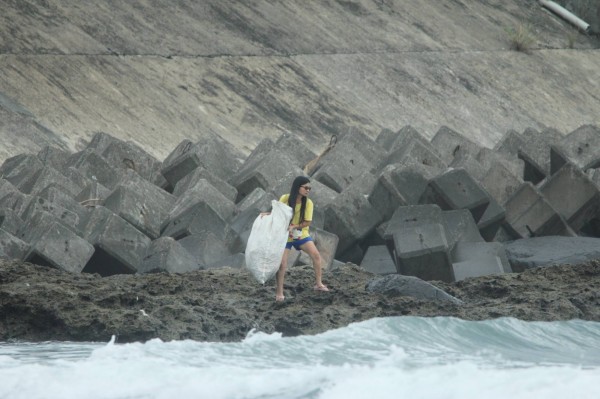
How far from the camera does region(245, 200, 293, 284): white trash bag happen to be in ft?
34.8

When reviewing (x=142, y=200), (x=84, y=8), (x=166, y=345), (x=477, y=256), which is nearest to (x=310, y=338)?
(x=166, y=345)

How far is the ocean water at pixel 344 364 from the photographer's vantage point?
8.80 m

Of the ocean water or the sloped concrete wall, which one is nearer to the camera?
the ocean water

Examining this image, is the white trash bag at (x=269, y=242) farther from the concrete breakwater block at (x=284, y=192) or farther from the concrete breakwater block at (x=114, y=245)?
the concrete breakwater block at (x=114, y=245)

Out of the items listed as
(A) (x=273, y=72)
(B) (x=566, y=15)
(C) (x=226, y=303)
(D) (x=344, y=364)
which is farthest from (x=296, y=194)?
(B) (x=566, y=15)

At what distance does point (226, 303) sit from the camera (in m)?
10.4

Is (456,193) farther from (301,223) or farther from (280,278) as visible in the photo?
(280,278)

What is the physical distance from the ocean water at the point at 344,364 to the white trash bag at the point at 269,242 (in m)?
0.86

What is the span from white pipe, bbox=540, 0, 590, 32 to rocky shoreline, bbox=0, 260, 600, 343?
61.2 feet

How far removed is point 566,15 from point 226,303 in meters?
20.9

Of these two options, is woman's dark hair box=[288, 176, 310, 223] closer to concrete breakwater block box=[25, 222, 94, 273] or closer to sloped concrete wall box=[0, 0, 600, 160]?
concrete breakwater block box=[25, 222, 94, 273]

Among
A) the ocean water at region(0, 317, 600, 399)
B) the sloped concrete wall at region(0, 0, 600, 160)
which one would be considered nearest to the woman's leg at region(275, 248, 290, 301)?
the ocean water at region(0, 317, 600, 399)

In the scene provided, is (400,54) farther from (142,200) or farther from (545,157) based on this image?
(142,200)

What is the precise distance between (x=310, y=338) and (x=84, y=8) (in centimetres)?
1344
